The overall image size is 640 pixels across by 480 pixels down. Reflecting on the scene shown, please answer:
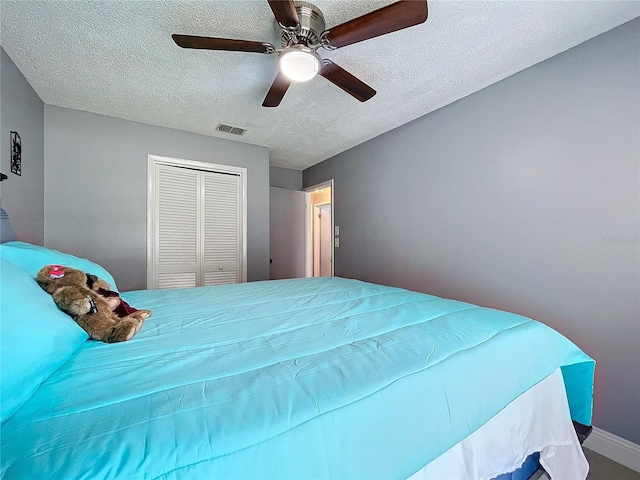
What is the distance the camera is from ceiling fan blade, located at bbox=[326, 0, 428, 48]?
3.89ft

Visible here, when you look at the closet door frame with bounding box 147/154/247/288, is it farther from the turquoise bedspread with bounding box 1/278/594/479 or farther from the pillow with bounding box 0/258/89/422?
the pillow with bounding box 0/258/89/422

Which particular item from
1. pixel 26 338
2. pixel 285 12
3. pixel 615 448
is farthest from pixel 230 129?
pixel 615 448

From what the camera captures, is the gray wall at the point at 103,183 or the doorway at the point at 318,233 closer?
the gray wall at the point at 103,183

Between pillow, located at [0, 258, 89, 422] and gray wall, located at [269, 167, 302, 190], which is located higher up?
gray wall, located at [269, 167, 302, 190]

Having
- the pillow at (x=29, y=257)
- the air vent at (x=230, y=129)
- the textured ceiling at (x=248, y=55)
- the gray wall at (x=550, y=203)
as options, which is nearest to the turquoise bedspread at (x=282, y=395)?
the pillow at (x=29, y=257)

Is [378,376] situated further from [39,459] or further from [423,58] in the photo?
[423,58]

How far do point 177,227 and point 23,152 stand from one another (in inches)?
52.8

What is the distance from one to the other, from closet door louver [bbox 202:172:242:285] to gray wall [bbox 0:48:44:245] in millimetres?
1420

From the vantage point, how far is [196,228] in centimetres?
321

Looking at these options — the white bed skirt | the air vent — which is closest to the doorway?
the air vent

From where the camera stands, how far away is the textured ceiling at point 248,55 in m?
1.45

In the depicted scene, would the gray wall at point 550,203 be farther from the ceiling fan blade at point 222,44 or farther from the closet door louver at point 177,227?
the closet door louver at point 177,227

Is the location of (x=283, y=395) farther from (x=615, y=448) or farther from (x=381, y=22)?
(x=615, y=448)

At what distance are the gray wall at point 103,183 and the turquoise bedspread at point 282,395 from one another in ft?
6.79
